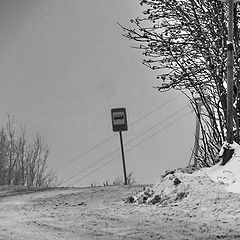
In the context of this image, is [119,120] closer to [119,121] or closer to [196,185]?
[119,121]

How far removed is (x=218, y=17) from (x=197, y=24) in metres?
0.43

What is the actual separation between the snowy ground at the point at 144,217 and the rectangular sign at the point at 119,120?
4.94 m

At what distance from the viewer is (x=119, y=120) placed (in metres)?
13.3

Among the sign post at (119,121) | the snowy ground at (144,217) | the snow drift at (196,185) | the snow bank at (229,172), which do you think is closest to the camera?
the snowy ground at (144,217)

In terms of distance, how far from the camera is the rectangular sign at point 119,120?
13.2 m

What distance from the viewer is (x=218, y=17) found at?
9805mm

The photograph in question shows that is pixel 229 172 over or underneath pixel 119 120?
underneath

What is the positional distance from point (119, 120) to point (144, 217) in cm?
713

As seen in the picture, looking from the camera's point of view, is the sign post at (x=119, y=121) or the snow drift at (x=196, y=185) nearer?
the snow drift at (x=196, y=185)

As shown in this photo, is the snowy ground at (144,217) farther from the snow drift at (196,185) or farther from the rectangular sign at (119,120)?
the rectangular sign at (119,120)

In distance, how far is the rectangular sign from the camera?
13164mm

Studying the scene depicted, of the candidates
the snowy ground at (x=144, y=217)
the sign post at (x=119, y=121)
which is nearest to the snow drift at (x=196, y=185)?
the snowy ground at (x=144, y=217)

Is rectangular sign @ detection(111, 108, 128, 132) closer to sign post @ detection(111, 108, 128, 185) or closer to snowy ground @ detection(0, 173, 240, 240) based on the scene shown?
sign post @ detection(111, 108, 128, 185)

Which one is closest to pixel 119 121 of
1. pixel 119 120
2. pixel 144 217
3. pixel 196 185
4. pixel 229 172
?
pixel 119 120
